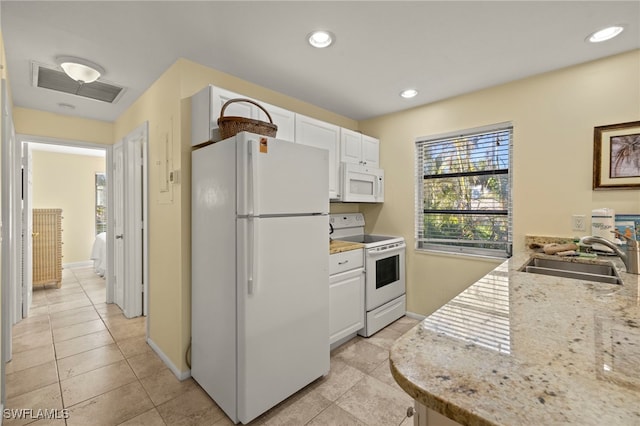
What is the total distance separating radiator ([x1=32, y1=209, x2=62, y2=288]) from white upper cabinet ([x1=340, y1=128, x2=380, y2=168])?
4634 mm

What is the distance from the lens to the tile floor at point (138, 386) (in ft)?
5.84

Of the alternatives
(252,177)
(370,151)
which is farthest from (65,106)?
(370,151)

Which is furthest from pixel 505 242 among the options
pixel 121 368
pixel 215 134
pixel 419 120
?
pixel 121 368

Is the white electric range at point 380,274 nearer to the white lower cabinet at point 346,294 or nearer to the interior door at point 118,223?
the white lower cabinet at point 346,294

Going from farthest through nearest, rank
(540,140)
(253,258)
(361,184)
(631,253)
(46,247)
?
(46,247), (361,184), (540,140), (253,258), (631,253)

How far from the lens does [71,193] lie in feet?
19.6

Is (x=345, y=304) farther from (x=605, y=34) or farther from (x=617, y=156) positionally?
(x=605, y=34)

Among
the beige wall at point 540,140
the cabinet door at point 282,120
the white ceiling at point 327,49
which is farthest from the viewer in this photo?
the cabinet door at point 282,120

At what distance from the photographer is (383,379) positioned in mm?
2156

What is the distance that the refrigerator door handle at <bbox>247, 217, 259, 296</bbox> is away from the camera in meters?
1.65

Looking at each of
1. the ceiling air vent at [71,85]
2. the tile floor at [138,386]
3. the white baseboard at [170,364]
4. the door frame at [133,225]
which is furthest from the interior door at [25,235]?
the white baseboard at [170,364]

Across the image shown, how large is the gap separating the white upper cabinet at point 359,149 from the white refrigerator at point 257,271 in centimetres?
105

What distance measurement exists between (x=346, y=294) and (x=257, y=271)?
3.87ft

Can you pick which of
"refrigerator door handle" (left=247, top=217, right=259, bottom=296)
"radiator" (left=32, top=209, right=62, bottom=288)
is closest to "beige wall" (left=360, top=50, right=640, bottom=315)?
"refrigerator door handle" (left=247, top=217, right=259, bottom=296)
